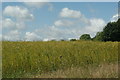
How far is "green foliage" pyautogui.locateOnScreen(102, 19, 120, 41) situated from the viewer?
34.2 m

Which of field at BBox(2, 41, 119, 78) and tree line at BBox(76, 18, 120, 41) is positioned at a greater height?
tree line at BBox(76, 18, 120, 41)

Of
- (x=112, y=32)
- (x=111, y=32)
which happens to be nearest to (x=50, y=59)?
(x=112, y=32)

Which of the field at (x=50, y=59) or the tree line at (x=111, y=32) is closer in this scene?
the field at (x=50, y=59)

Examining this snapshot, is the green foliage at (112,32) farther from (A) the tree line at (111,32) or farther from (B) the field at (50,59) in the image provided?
(B) the field at (50,59)

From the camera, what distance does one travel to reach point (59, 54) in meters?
13.3

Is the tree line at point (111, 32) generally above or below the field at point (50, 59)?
above

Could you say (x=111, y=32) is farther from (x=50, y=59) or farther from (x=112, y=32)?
(x=50, y=59)

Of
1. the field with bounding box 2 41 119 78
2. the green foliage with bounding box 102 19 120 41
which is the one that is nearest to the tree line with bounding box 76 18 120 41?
the green foliage with bounding box 102 19 120 41

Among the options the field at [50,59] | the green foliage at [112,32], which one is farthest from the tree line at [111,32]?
the field at [50,59]

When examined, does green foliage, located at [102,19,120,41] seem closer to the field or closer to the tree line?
the tree line

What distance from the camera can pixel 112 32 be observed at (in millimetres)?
34000

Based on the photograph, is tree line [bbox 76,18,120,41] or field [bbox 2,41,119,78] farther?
tree line [bbox 76,18,120,41]

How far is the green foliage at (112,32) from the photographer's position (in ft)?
112

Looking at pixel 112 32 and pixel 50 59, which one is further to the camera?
pixel 112 32
